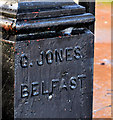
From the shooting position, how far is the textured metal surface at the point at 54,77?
208 centimetres

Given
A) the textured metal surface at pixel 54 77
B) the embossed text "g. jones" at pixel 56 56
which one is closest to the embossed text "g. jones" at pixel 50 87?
the textured metal surface at pixel 54 77

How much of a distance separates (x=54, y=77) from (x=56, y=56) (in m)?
0.13

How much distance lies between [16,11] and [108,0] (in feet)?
35.5

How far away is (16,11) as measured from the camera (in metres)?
2.03

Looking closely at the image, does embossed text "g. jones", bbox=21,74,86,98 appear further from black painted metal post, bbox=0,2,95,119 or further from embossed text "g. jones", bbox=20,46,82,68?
embossed text "g. jones", bbox=20,46,82,68

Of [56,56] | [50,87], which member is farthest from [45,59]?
[50,87]

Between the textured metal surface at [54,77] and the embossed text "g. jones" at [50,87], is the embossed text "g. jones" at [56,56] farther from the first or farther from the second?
the embossed text "g. jones" at [50,87]

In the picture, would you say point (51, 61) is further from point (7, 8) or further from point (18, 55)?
point (7, 8)

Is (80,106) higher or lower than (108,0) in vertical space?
lower

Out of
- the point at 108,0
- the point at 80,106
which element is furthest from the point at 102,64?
the point at 108,0

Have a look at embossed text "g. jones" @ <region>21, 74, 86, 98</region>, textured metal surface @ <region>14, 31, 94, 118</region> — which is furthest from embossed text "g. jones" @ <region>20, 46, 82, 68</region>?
embossed text "g. jones" @ <region>21, 74, 86, 98</region>

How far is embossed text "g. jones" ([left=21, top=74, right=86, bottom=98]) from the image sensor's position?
2.11m

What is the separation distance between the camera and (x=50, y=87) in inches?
86.0

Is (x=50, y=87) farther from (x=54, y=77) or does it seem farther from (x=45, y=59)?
(x=45, y=59)
